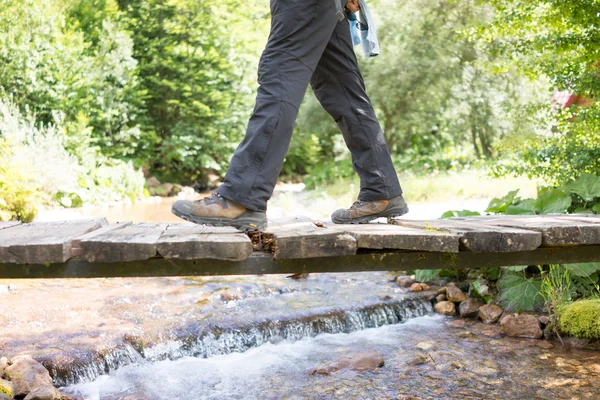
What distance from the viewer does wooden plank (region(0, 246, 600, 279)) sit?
7.75 ft

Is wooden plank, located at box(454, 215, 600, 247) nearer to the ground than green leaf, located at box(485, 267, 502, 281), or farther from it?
farther from it

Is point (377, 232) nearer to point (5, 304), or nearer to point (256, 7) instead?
point (5, 304)

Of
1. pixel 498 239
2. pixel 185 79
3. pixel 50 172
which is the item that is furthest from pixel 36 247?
pixel 185 79

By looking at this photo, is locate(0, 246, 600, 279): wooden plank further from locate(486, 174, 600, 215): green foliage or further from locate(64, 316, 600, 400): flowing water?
locate(486, 174, 600, 215): green foliage

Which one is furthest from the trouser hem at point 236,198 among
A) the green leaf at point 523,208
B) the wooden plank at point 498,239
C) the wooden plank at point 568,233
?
the green leaf at point 523,208

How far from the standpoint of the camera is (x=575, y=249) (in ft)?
9.34

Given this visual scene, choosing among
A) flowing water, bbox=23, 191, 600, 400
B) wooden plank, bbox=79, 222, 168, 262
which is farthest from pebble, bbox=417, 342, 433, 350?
wooden plank, bbox=79, 222, 168, 262

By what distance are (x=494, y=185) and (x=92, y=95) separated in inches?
384

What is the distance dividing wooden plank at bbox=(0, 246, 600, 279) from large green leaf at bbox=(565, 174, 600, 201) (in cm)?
271

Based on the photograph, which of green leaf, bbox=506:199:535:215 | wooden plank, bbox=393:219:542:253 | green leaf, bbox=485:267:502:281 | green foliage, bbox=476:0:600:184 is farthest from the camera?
green leaf, bbox=485:267:502:281

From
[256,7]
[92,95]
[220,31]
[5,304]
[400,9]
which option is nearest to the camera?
[5,304]

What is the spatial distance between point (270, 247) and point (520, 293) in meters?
3.46

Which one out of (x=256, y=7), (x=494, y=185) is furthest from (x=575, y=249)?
(x=256, y=7)

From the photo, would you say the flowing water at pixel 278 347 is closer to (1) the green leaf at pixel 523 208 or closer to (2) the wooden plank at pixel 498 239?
(1) the green leaf at pixel 523 208
